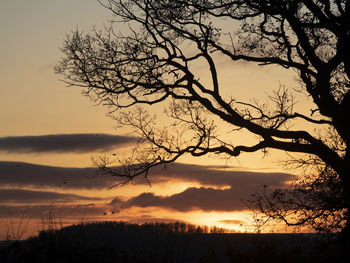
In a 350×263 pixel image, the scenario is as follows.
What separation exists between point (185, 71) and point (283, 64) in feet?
11.0

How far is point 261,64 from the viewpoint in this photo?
16.3 m

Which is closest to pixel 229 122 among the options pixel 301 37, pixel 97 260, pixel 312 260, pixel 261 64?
pixel 261 64

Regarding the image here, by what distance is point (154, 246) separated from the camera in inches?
471

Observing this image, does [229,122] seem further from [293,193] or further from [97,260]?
[97,260]

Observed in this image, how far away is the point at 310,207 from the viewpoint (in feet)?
49.6

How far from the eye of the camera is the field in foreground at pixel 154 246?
9383mm

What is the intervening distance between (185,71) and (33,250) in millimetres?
9090

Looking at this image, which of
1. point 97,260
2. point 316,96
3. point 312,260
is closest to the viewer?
point 97,260

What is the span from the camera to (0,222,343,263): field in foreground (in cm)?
938

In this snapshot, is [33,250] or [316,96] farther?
[316,96]

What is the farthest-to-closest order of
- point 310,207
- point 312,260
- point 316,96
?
1. point 316,96
2. point 310,207
3. point 312,260

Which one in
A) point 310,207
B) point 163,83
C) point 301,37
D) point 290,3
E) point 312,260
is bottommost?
point 312,260

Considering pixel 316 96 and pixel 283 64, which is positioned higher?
pixel 283 64

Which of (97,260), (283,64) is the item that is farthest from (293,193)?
(97,260)
